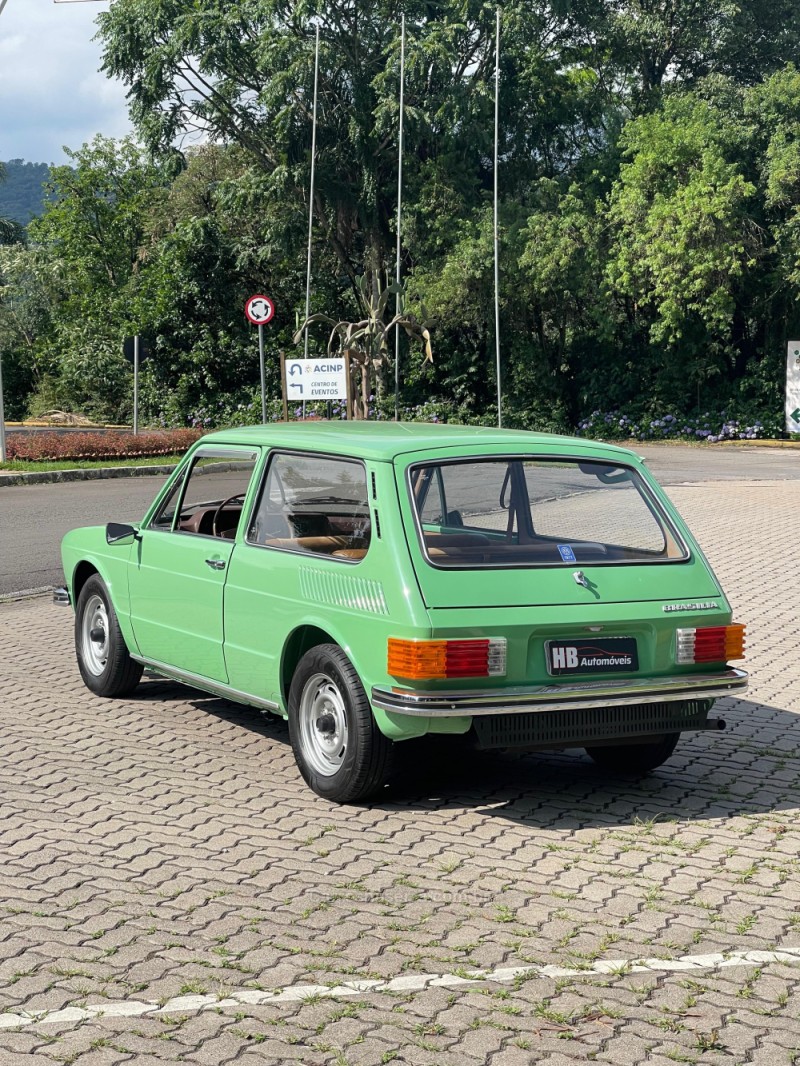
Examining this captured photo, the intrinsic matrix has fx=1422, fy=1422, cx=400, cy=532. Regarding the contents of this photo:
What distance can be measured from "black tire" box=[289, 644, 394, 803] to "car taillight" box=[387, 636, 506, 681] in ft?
1.01

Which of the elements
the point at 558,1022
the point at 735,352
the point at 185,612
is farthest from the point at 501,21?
the point at 558,1022

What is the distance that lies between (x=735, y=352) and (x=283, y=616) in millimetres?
34368

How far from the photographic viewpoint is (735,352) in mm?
38938

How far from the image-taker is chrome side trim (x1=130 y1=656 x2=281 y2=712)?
6.70 meters

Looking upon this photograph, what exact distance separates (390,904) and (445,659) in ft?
3.62

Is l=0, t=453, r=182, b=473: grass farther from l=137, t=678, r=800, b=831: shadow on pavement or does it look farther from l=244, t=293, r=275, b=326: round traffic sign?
l=137, t=678, r=800, b=831: shadow on pavement

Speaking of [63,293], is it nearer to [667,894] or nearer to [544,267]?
[544,267]

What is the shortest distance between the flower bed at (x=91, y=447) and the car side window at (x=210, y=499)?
1984 cm

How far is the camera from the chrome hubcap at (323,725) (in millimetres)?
6078

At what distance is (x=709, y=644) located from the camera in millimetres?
6180

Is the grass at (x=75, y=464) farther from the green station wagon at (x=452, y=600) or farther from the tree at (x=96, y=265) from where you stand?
the green station wagon at (x=452, y=600)

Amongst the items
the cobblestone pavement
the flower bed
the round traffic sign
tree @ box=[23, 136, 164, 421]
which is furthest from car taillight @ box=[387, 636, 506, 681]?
tree @ box=[23, 136, 164, 421]

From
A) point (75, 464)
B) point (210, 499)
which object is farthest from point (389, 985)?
point (75, 464)

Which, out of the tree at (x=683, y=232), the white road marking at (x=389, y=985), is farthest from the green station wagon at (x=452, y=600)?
the tree at (x=683, y=232)
